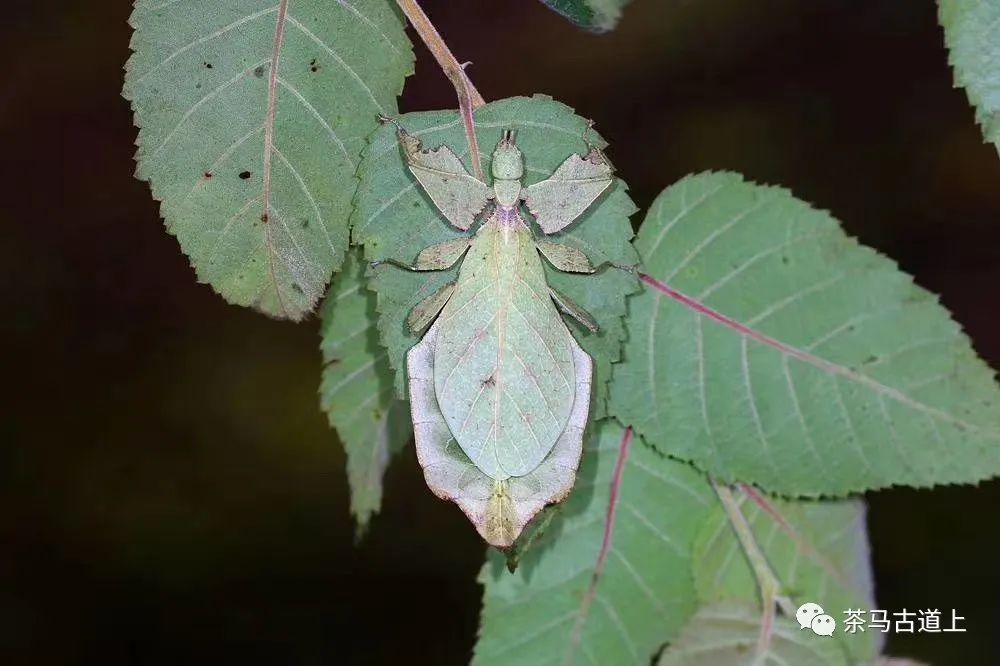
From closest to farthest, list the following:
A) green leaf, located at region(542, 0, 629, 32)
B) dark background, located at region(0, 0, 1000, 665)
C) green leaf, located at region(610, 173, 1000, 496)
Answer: green leaf, located at region(542, 0, 629, 32) < green leaf, located at region(610, 173, 1000, 496) < dark background, located at region(0, 0, 1000, 665)

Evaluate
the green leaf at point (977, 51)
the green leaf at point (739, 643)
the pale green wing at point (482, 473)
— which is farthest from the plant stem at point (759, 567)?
the green leaf at point (977, 51)

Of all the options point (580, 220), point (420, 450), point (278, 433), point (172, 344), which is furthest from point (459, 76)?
point (172, 344)

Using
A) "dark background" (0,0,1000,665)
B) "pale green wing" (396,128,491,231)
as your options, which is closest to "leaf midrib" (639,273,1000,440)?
"pale green wing" (396,128,491,231)

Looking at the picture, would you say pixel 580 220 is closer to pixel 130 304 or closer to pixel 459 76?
pixel 459 76

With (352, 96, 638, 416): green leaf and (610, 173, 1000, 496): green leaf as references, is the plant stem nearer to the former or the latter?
(610, 173, 1000, 496): green leaf

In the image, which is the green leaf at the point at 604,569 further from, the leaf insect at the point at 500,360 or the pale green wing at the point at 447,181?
the pale green wing at the point at 447,181

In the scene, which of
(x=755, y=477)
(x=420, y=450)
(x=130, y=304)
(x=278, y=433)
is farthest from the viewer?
(x=130, y=304)
